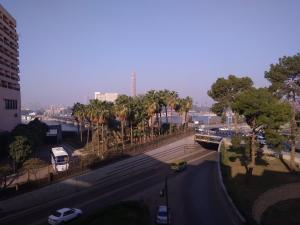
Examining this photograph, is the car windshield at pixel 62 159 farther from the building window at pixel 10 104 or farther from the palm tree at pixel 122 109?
the building window at pixel 10 104

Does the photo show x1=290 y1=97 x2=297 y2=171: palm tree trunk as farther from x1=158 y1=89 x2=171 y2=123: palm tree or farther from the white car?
x1=158 y1=89 x2=171 y2=123: palm tree

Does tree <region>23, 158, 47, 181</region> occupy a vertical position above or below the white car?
above

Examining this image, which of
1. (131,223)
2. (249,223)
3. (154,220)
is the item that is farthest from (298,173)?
(131,223)

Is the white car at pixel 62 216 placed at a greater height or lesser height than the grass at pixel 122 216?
lesser

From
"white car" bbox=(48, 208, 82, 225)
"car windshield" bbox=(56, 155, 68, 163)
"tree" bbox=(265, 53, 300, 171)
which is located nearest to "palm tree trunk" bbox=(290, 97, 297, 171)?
"tree" bbox=(265, 53, 300, 171)

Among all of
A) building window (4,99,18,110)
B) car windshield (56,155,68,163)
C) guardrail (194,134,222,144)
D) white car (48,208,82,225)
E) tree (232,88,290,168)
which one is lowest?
white car (48,208,82,225)

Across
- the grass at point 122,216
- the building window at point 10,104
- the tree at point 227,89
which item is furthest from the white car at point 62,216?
the building window at point 10,104

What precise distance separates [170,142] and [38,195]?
40.0 meters

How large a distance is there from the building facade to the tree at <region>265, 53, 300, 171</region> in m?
56.2

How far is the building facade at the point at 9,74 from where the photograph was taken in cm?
7825

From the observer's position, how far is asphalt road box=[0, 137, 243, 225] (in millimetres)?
37438

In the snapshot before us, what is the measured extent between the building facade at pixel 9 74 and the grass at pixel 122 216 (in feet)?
160

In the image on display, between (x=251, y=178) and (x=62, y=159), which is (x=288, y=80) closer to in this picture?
(x=251, y=178)

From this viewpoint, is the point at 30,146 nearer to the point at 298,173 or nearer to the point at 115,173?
the point at 115,173
